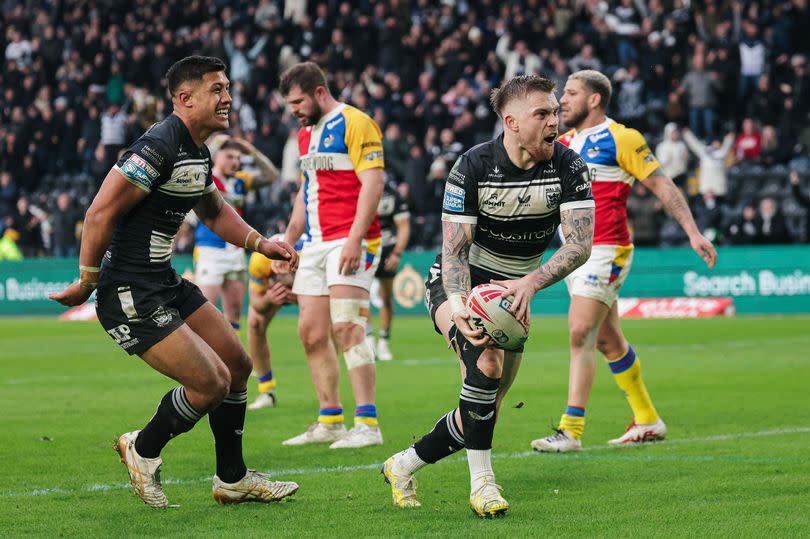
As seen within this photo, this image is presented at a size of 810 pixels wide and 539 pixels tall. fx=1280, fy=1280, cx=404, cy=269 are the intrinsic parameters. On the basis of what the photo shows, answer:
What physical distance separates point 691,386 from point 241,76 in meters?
21.7

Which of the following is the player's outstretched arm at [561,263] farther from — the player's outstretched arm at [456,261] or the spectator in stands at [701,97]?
the spectator in stands at [701,97]

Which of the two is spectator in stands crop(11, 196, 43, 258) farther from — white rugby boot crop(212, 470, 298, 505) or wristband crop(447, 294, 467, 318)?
wristband crop(447, 294, 467, 318)

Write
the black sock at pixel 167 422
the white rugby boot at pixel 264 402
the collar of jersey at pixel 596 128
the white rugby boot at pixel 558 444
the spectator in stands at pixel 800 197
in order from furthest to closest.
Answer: the spectator in stands at pixel 800 197 → the white rugby boot at pixel 264 402 → the collar of jersey at pixel 596 128 → the white rugby boot at pixel 558 444 → the black sock at pixel 167 422

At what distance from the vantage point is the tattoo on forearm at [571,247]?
6.52 meters

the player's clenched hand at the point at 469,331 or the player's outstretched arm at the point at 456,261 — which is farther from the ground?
the player's outstretched arm at the point at 456,261

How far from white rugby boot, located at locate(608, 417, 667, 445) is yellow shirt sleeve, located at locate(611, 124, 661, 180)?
5.94ft

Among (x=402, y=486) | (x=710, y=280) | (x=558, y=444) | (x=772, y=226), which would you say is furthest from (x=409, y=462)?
(x=772, y=226)

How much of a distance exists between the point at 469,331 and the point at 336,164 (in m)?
3.58

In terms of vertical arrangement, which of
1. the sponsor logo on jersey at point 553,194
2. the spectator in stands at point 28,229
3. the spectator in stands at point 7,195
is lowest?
the spectator in stands at point 28,229

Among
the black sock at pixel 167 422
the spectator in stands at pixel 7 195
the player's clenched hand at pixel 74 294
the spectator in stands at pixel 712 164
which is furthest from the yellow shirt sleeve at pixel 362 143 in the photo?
the spectator in stands at pixel 7 195

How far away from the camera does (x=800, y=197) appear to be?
25344mm

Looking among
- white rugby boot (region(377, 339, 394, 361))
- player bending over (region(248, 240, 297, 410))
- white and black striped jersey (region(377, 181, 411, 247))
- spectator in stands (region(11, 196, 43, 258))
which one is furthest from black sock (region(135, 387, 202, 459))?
spectator in stands (region(11, 196, 43, 258))

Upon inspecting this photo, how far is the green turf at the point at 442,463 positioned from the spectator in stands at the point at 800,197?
10.2m

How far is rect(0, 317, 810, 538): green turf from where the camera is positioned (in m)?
6.33
